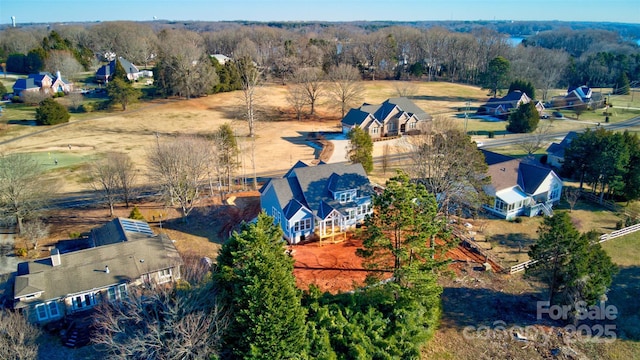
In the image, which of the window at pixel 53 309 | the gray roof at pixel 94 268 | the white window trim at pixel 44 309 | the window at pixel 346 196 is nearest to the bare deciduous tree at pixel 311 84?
the window at pixel 346 196

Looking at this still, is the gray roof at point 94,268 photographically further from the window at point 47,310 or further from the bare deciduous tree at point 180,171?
the bare deciduous tree at point 180,171

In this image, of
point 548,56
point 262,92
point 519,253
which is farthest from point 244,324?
point 548,56

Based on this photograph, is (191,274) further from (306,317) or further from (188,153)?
(188,153)

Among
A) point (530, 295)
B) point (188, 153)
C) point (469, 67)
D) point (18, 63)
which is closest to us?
point (530, 295)

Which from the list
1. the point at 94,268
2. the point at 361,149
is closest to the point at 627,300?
the point at 361,149

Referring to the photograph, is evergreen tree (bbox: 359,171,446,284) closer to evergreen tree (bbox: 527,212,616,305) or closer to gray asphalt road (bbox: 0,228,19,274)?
Result: evergreen tree (bbox: 527,212,616,305)

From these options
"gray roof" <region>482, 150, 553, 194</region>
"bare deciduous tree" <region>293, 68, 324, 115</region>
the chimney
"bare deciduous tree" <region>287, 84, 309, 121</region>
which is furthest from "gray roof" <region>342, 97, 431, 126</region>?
the chimney
